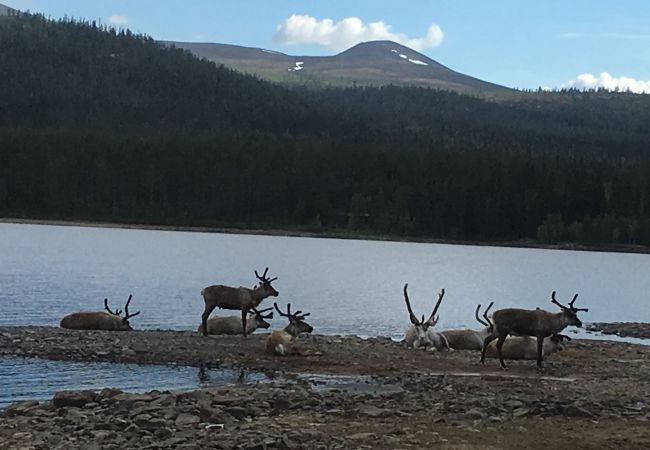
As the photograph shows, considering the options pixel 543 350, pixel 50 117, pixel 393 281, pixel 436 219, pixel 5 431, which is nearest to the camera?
pixel 5 431

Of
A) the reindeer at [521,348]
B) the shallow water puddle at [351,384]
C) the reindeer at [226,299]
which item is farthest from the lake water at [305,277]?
the shallow water puddle at [351,384]

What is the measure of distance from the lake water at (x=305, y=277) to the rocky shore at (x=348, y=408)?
9426 mm

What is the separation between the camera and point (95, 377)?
19.8 m

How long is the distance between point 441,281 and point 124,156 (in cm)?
7474

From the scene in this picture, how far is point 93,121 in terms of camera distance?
186250 mm

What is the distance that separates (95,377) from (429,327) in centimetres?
992

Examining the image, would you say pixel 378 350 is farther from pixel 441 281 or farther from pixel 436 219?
pixel 436 219

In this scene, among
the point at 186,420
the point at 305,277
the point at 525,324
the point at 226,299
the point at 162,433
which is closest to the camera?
the point at 162,433

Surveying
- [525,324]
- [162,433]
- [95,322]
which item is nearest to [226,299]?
[95,322]

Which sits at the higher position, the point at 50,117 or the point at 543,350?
the point at 50,117

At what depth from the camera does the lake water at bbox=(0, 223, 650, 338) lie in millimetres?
37469

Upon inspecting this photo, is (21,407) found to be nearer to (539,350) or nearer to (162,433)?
(162,433)

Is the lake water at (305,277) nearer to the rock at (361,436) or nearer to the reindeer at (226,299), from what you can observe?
the reindeer at (226,299)

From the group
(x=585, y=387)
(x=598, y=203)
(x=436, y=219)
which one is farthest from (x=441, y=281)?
(x=598, y=203)
